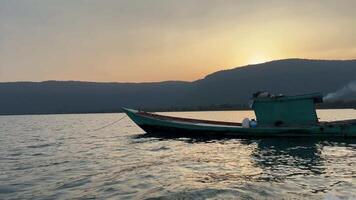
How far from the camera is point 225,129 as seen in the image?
120 feet

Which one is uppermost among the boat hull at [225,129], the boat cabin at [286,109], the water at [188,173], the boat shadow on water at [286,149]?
the boat cabin at [286,109]

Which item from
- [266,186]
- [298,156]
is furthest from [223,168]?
[298,156]

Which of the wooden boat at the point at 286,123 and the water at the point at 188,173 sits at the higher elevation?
the wooden boat at the point at 286,123

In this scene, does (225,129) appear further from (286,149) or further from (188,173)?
(188,173)

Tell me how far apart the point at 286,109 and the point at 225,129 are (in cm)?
527

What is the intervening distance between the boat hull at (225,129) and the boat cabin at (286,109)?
1053 millimetres

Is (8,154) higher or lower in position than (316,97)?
lower

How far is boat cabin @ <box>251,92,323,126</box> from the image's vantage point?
34.1 m

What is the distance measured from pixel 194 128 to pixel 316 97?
10.6 meters

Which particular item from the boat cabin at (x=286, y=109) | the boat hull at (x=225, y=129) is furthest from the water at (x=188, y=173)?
the boat cabin at (x=286, y=109)

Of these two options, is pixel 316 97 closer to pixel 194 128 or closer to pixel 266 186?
pixel 194 128

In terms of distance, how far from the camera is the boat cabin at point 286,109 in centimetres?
3412

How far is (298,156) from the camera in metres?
25.3

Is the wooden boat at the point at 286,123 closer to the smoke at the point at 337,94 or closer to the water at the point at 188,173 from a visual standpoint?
the water at the point at 188,173
